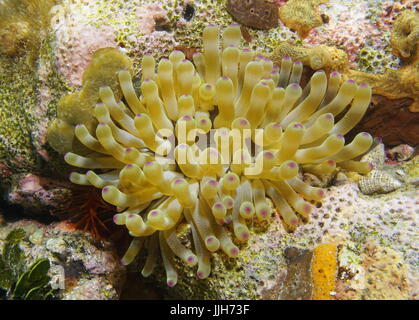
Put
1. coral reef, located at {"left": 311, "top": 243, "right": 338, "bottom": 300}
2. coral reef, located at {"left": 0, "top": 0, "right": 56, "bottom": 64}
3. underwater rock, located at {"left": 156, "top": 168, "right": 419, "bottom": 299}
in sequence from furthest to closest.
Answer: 1. coral reef, located at {"left": 0, "top": 0, "right": 56, "bottom": 64}
2. underwater rock, located at {"left": 156, "top": 168, "right": 419, "bottom": 299}
3. coral reef, located at {"left": 311, "top": 243, "right": 338, "bottom": 300}

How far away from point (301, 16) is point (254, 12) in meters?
0.41

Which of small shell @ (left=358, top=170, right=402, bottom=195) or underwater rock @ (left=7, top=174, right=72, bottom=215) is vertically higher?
small shell @ (left=358, top=170, right=402, bottom=195)

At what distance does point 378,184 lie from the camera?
7.88ft

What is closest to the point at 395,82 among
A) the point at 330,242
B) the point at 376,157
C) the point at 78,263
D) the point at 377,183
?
the point at 376,157

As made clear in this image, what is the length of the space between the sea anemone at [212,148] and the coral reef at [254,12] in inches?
13.2

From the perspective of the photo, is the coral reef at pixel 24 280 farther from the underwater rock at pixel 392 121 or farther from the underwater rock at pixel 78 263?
the underwater rock at pixel 392 121

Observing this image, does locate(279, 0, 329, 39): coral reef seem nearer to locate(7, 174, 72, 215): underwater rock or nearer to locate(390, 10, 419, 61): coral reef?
locate(390, 10, 419, 61): coral reef

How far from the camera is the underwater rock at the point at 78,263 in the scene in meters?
2.36

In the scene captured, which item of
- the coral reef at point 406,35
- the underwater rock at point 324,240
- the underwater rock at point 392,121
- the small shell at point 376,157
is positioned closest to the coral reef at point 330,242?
the underwater rock at point 324,240

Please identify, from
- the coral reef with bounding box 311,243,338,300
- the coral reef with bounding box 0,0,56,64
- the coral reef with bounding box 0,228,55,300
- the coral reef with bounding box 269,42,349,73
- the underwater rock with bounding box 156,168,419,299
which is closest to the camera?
the coral reef with bounding box 311,243,338,300

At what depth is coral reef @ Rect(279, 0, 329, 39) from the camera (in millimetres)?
2814

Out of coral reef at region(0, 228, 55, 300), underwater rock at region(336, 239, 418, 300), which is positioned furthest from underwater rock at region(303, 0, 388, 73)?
coral reef at region(0, 228, 55, 300)

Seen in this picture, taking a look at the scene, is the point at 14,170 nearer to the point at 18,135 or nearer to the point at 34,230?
the point at 18,135

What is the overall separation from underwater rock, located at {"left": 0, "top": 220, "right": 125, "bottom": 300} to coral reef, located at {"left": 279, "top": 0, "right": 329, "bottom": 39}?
242 centimetres
